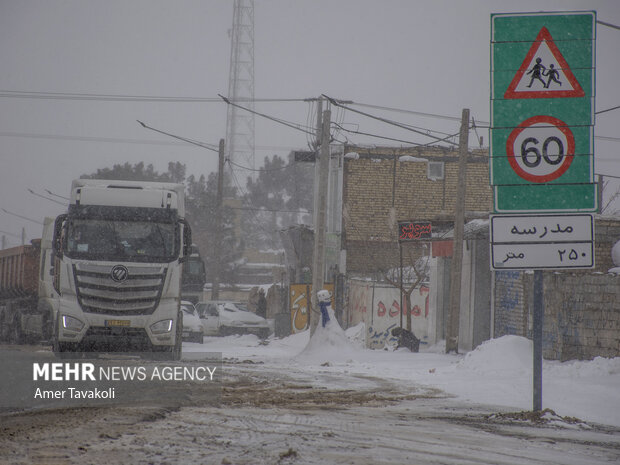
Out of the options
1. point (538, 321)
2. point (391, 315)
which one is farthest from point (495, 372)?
point (391, 315)

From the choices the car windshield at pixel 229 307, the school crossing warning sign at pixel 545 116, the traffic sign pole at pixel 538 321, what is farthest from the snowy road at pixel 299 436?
the car windshield at pixel 229 307

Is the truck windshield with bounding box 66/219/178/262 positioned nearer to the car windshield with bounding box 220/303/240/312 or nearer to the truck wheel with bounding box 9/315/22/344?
the truck wheel with bounding box 9/315/22/344

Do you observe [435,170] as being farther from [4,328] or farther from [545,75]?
[545,75]

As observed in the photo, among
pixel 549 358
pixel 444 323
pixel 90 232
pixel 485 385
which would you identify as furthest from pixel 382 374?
pixel 444 323

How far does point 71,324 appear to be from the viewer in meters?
15.0

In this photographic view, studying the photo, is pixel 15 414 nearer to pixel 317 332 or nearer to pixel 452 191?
pixel 317 332

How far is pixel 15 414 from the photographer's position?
8125 mm

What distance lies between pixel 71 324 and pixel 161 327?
5.45ft

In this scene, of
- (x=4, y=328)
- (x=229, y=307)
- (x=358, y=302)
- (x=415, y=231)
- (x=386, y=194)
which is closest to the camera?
(x=415, y=231)

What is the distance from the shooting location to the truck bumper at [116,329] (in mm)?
15016

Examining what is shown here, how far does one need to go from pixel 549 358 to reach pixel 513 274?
164 inches

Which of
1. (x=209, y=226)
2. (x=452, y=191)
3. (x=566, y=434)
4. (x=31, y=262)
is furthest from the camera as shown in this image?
(x=209, y=226)

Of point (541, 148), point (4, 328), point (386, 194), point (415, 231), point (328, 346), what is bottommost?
point (4, 328)

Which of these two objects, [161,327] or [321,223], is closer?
[161,327]
